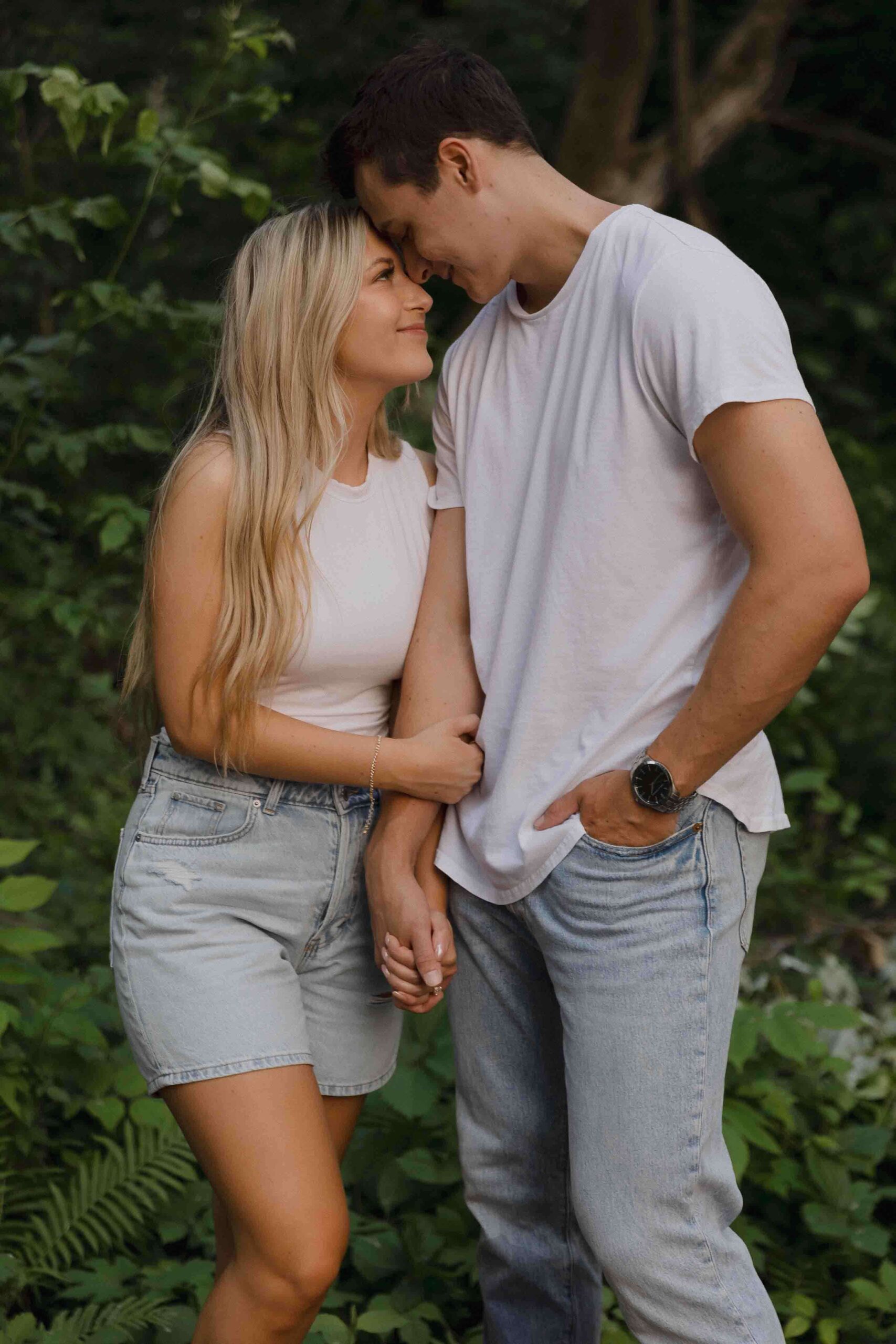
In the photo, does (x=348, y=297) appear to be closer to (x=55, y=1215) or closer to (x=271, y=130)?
(x=55, y=1215)

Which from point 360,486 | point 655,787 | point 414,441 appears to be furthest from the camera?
point 414,441

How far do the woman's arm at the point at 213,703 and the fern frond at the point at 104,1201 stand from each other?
3.76 ft

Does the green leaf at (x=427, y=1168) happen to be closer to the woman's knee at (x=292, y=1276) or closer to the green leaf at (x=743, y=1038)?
the green leaf at (x=743, y=1038)

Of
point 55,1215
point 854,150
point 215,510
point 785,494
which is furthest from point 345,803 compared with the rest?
point 854,150

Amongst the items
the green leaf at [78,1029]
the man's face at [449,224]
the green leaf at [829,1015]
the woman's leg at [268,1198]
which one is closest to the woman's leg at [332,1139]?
the woman's leg at [268,1198]

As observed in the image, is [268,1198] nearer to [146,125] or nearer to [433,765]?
[433,765]

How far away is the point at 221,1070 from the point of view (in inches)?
71.3

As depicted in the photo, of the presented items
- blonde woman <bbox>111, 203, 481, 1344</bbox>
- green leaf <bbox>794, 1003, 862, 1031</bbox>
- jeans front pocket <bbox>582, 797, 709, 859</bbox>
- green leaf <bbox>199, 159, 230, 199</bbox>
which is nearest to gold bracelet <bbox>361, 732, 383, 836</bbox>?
blonde woman <bbox>111, 203, 481, 1344</bbox>

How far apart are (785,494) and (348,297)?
812 millimetres

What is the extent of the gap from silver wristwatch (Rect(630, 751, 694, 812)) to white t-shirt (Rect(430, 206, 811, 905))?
0.09 metres

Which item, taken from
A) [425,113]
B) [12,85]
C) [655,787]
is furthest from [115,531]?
[655,787]

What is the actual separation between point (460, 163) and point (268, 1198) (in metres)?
1.53

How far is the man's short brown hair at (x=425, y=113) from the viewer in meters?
1.89

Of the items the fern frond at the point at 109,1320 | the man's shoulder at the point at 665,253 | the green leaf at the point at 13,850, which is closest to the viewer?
the man's shoulder at the point at 665,253
